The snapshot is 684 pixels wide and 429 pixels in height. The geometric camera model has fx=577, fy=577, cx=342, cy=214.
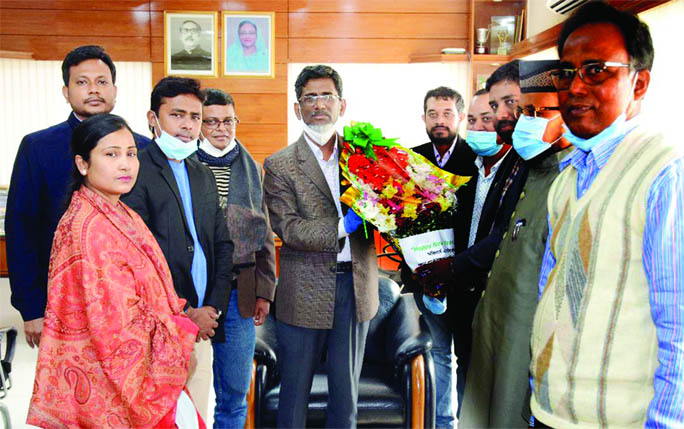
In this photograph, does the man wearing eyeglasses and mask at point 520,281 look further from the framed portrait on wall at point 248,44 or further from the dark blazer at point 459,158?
the framed portrait on wall at point 248,44

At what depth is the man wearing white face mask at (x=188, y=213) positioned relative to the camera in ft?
7.14

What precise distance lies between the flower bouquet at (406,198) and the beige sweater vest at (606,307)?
881mm

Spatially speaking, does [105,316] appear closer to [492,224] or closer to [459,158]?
[492,224]

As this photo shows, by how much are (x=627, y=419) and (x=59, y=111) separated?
5.68 meters

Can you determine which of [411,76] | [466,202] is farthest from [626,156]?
[411,76]

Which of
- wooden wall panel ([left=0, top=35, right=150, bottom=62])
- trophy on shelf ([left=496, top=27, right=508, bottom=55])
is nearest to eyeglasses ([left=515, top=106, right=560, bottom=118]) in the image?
trophy on shelf ([left=496, top=27, right=508, bottom=55])

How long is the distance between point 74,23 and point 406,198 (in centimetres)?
489

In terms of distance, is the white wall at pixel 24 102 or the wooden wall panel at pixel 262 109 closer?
the white wall at pixel 24 102

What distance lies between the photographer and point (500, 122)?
210 cm

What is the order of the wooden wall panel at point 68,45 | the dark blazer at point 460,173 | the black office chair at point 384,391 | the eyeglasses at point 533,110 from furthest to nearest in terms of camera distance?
the wooden wall panel at point 68,45 < the black office chair at point 384,391 < the dark blazer at point 460,173 < the eyeglasses at point 533,110

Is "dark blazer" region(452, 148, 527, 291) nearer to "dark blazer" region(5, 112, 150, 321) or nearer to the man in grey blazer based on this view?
the man in grey blazer

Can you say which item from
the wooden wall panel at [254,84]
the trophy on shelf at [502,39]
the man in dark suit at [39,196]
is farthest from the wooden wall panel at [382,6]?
the man in dark suit at [39,196]

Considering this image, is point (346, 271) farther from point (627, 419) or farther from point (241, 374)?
point (627, 419)

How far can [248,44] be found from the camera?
573cm
